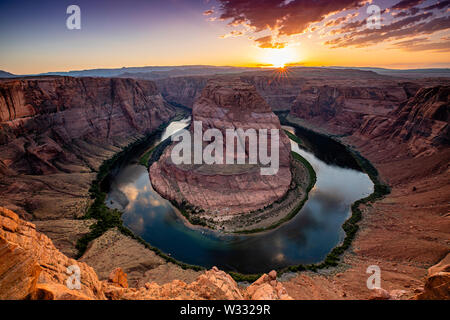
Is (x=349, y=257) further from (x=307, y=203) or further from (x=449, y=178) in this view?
(x=449, y=178)

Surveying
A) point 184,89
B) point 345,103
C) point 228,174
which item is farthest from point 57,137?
point 184,89

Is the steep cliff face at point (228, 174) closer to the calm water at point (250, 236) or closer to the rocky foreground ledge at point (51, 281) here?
the calm water at point (250, 236)

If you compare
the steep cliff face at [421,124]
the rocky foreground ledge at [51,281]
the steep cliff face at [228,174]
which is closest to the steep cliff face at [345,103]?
the steep cliff face at [421,124]

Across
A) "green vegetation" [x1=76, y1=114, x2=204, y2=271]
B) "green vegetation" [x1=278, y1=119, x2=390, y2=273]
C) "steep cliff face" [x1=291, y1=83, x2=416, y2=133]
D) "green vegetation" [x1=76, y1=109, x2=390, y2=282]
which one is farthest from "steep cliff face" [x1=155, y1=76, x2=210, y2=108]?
"green vegetation" [x1=278, y1=119, x2=390, y2=273]

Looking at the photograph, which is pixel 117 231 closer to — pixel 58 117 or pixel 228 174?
pixel 228 174

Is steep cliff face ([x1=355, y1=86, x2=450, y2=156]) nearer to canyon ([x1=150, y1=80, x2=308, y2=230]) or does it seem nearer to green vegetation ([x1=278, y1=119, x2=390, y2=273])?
green vegetation ([x1=278, y1=119, x2=390, y2=273])
